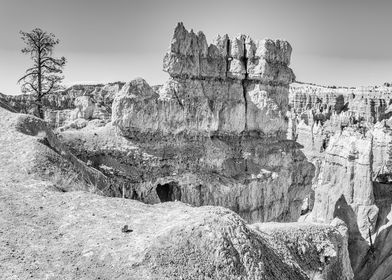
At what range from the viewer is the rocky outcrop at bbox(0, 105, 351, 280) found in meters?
8.27

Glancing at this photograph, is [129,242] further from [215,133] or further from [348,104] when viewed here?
[348,104]

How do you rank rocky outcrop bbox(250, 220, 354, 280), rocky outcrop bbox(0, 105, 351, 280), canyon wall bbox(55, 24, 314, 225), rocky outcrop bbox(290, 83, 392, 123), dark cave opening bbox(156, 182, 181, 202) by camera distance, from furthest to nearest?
1. rocky outcrop bbox(290, 83, 392, 123)
2. dark cave opening bbox(156, 182, 181, 202)
3. canyon wall bbox(55, 24, 314, 225)
4. rocky outcrop bbox(250, 220, 354, 280)
5. rocky outcrop bbox(0, 105, 351, 280)

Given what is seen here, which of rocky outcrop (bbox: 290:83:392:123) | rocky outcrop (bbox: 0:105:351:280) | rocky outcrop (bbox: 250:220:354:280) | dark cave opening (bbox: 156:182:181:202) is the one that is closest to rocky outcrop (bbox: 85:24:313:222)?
dark cave opening (bbox: 156:182:181:202)

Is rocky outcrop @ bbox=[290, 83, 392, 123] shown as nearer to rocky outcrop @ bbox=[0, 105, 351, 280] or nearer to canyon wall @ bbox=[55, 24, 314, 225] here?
canyon wall @ bbox=[55, 24, 314, 225]

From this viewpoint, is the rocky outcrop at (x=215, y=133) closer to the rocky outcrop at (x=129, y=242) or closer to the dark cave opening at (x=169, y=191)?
the dark cave opening at (x=169, y=191)

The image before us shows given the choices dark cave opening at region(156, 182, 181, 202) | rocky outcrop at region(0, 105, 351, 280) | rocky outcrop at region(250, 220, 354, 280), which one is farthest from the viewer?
dark cave opening at region(156, 182, 181, 202)

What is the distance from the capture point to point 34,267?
838 cm

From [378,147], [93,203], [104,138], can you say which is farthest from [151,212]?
[378,147]

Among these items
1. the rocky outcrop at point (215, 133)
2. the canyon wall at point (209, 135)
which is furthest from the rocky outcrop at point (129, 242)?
the rocky outcrop at point (215, 133)

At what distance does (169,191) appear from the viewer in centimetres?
2312

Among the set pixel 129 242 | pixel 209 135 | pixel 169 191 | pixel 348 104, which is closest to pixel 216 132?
pixel 209 135

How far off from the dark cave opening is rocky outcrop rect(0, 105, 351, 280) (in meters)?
11.2

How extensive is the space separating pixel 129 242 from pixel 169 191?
46.3ft

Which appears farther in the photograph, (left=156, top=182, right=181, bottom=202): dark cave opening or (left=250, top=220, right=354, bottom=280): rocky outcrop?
(left=156, top=182, right=181, bottom=202): dark cave opening
